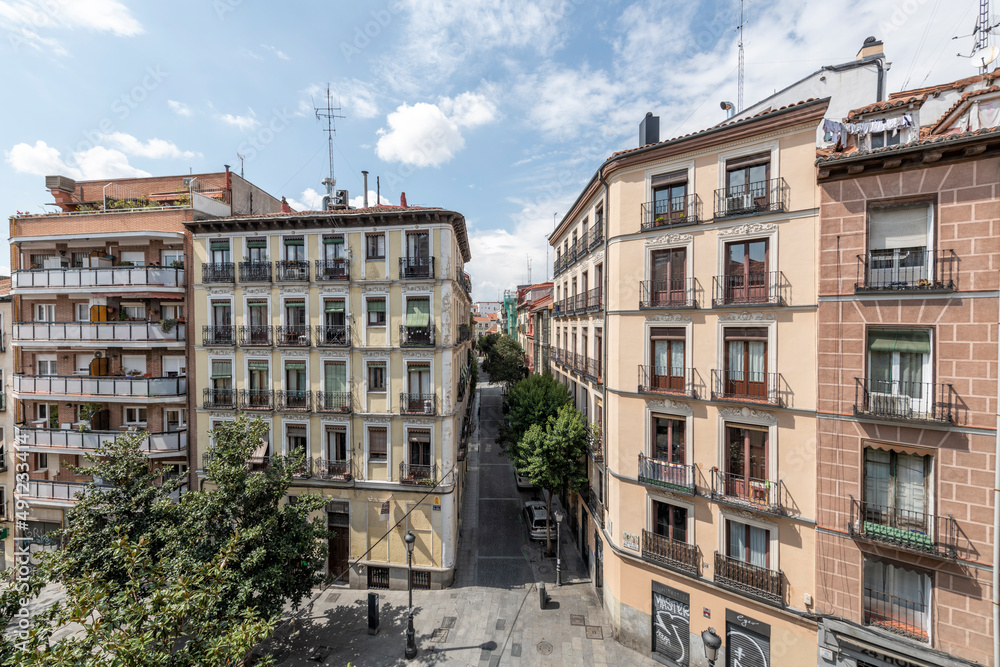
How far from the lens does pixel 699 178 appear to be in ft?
45.6

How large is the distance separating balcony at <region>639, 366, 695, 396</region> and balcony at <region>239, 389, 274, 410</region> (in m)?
16.9

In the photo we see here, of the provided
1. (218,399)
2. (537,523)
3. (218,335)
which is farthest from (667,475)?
(218,335)

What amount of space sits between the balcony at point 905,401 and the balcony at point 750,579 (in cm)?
573

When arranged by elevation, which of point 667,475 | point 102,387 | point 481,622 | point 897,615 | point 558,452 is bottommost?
point 481,622

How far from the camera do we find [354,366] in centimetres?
1866

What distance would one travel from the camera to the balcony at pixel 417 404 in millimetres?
18250

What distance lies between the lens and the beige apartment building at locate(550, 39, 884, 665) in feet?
40.2

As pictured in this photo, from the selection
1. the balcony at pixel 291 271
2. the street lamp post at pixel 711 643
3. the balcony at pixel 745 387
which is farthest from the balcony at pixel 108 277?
the street lamp post at pixel 711 643

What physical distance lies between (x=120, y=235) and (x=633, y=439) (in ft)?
85.1

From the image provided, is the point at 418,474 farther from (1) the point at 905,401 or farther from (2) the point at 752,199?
(1) the point at 905,401

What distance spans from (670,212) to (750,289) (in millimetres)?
3867

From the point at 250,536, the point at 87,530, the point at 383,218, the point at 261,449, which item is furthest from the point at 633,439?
the point at 87,530

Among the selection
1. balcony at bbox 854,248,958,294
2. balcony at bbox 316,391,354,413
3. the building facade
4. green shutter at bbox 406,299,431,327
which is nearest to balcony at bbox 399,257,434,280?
green shutter at bbox 406,299,431,327

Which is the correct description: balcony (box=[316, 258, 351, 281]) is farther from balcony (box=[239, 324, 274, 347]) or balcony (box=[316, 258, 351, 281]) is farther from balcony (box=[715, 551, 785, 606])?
balcony (box=[715, 551, 785, 606])
